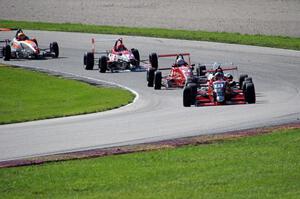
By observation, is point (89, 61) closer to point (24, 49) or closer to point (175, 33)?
point (24, 49)

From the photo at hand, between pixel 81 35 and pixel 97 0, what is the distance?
21.3 m

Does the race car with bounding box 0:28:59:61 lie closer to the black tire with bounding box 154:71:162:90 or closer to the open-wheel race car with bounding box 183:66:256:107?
the black tire with bounding box 154:71:162:90

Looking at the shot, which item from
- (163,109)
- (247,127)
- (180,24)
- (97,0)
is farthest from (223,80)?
(97,0)

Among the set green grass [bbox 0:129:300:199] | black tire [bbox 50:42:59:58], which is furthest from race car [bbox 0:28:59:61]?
green grass [bbox 0:129:300:199]

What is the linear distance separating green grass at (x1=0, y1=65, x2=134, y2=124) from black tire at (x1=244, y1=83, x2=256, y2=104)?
378 centimetres

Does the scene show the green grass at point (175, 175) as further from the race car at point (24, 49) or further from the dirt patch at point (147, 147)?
the race car at point (24, 49)

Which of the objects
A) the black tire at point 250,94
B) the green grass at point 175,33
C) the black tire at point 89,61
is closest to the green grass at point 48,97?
the black tire at point 89,61

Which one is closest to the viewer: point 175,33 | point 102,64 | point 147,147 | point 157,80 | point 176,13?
point 147,147

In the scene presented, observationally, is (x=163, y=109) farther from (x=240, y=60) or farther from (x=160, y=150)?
(x=240, y=60)

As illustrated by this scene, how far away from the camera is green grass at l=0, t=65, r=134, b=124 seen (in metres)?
28.5

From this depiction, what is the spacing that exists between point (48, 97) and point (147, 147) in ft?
37.6

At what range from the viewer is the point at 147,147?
70.9 feet

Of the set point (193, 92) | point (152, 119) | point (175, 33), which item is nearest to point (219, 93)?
point (193, 92)

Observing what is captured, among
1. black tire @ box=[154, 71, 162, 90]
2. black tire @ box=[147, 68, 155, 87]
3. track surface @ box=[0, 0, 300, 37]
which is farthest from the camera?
track surface @ box=[0, 0, 300, 37]
